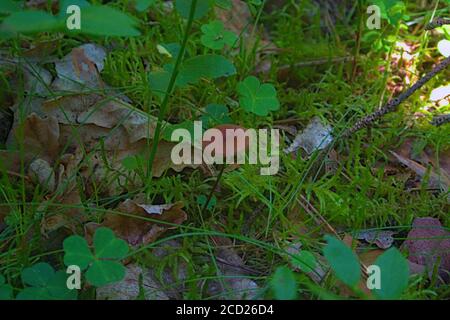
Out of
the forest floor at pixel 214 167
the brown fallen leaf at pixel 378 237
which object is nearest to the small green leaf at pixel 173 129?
the forest floor at pixel 214 167

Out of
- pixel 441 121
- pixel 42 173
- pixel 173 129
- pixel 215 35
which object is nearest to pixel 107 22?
pixel 173 129

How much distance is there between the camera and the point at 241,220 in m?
1.81

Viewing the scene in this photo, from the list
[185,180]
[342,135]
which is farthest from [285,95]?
Result: [185,180]

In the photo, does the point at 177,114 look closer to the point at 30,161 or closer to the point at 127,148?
the point at 127,148

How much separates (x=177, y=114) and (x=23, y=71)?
56 centimetres

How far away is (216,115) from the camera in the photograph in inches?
76.0

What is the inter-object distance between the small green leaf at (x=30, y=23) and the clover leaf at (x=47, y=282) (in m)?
0.61

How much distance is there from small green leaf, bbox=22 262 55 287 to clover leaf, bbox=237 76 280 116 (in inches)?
28.5

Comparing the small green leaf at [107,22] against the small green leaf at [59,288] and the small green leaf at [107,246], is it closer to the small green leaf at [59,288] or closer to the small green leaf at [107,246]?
the small green leaf at [107,246]

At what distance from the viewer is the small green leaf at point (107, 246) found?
1455 mm

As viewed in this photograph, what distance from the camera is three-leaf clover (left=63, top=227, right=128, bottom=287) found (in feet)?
4.69

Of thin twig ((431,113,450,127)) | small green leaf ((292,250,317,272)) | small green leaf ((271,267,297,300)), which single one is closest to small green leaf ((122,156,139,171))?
small green leaf ((292,250,317,272))

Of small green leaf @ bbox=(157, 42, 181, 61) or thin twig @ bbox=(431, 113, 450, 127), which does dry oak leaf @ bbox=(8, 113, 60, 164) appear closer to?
small green leaf @ bbox=(157, 42, 181, 61)
